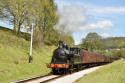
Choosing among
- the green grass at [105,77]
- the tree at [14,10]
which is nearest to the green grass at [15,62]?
the tree at [14,10]

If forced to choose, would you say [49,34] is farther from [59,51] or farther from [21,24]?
[59,51]

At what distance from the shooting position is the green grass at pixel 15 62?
30200mm

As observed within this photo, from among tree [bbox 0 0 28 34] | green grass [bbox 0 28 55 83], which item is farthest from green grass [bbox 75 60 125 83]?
tree [bbox 0 0 28 34]

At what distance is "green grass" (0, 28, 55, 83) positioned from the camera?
3020 cm

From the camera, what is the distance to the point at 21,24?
2485 inches

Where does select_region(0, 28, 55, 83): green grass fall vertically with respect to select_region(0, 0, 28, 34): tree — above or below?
below

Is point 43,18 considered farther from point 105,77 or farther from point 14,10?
point 105,77

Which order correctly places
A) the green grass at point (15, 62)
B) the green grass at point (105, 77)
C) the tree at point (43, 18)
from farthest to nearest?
the tree at point (43, 18) < the green grass at point (15, 62) < the green grass at point (105, 77)

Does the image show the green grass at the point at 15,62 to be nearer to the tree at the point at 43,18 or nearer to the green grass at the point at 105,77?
the tree at the point at 43,18

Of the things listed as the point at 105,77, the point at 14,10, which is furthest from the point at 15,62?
the point at 14,10

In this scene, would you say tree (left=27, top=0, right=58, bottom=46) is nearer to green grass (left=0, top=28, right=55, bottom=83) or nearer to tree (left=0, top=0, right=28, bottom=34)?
tree (left=0, top=0, right=28, bottom=34)

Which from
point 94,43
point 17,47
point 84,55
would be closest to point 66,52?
point 84,55

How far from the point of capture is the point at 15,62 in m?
39.6

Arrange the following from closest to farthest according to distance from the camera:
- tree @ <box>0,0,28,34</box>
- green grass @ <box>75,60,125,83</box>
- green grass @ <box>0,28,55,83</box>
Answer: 1. green grass @ <box>75,60,125,83</box>
2. green grass @ <box>0,28,55,83</box>
3. tree @ <box>0,0,28,34</box>
